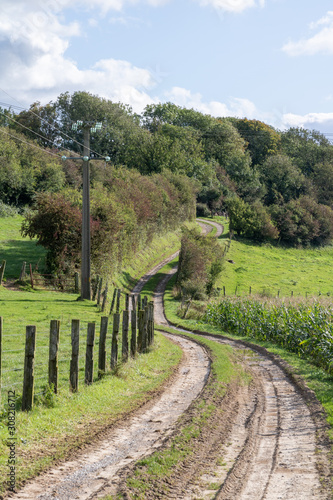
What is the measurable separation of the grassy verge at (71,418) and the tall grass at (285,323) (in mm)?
7405

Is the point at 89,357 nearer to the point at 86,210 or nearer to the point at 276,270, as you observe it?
the point at 86,210

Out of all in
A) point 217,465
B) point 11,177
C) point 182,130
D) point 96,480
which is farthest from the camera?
point 182,130

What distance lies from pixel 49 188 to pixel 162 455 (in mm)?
57894

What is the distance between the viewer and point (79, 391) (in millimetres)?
11906

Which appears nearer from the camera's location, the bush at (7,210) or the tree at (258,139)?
the bush at (7,210)

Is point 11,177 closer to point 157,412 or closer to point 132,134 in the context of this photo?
point 132,134

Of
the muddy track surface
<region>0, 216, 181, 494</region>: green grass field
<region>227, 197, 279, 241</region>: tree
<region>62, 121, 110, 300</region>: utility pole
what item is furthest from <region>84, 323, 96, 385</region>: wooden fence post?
<region>227, 197, 279, 241</region>: tree

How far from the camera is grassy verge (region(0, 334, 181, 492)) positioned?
834 cm

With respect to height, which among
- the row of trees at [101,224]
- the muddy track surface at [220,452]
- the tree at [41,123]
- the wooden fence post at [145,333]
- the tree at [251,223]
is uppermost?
the tree at [41,123]

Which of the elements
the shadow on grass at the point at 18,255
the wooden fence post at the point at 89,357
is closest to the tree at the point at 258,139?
the shadow on grass at the point at 18,255

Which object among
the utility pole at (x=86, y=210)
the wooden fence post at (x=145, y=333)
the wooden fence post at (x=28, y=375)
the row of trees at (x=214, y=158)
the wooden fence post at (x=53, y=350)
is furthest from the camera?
the row of trees at (x=214, y=158)

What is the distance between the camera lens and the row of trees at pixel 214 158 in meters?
80.3

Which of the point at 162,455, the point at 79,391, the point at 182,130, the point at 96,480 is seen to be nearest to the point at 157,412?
the point at 79,391

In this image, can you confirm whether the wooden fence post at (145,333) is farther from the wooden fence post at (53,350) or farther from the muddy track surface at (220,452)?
the wooden fence post at (53,350)
